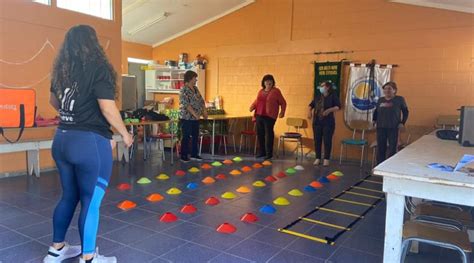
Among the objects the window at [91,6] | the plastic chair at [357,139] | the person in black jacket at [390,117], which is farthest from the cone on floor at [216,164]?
the window at [91,6]

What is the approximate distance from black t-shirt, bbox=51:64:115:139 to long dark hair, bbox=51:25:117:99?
0.03 m

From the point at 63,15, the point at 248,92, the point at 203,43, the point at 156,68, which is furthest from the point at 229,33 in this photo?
the point at 63,15

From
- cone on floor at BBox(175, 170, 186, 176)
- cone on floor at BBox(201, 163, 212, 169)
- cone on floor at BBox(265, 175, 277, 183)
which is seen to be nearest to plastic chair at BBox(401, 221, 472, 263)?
cone on floor at BBox(265, 175, 277, 183)

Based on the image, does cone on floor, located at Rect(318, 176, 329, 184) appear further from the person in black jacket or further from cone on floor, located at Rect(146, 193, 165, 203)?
cone on floor, located at Rect(146, 193, 165, 203)

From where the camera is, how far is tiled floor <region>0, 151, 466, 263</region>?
106 inches

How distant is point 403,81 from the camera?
648 centimetres

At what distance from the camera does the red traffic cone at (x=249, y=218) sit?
11.2ft

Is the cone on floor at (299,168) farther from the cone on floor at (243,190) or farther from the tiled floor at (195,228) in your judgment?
the cone on floor at (243,190)

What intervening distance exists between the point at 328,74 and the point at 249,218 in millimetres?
4488

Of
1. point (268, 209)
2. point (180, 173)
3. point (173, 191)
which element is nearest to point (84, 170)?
point (268, 209)

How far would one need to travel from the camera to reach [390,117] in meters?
5.35

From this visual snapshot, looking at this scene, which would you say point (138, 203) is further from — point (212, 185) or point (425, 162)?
point (425, 162)

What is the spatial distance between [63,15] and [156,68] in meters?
3.84

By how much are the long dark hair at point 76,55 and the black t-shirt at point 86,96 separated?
0.03m
